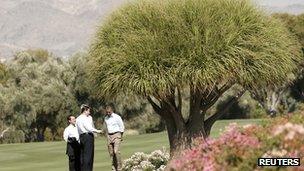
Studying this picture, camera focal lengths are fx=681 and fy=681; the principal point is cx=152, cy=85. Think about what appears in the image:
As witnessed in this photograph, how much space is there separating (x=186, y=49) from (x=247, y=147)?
858 centimetres

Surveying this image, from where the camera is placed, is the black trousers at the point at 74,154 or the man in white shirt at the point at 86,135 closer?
the man in white shirt at the point at 86,135

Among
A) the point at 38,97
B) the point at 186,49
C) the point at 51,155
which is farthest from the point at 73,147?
the point at 38,97

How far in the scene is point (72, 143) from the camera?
586 inches

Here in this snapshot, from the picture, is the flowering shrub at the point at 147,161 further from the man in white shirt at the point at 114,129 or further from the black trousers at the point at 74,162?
the black trousers at the point at 74,162

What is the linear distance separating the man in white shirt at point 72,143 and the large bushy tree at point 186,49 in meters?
1.39

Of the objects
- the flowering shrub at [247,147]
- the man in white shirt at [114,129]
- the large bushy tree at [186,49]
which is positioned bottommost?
the flowering shrub at [247,147]

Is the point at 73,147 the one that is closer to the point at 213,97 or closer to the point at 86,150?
the point at 86,150

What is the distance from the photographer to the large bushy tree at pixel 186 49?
49.4ft

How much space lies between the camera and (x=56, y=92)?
151 feet

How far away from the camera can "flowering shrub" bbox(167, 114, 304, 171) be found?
626 cm

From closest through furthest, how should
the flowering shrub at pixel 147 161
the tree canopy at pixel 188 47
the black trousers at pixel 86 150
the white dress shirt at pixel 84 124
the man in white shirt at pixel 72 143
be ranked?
1. the white dress shirt at pixel 84 124
2. the black trousers at pixel 86 150
3. the man in white shirt at pixel 72 143
4. the tree canopy at pixel 188 47
5. the flowering shrub at pixel 147 161

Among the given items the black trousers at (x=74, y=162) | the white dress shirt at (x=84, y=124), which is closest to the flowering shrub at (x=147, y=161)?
the black trousers at (x=74, y=162)

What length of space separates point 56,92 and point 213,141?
3889 centimetres

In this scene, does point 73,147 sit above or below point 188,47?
below
